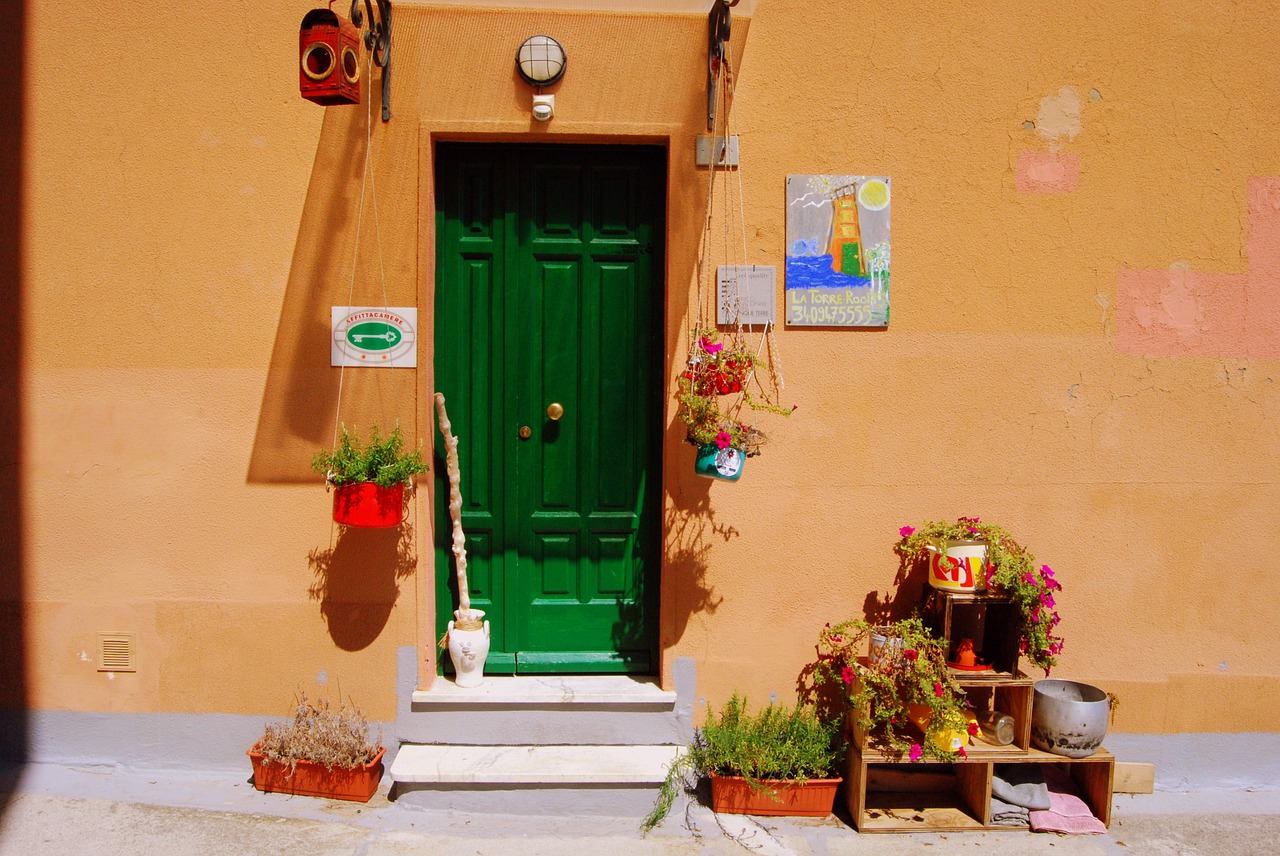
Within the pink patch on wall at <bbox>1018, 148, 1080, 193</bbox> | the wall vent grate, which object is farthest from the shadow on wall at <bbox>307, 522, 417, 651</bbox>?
the pink patch on wall at <bbox>1018, 148, 1080, 193</bbox>

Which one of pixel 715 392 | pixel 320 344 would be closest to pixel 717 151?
pixel 715 392

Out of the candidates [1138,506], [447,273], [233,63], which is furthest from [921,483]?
[233,63]

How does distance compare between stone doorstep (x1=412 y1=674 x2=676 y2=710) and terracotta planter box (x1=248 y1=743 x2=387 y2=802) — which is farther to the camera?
stone doorstep (x1=412 y1=674 x2=676 y2=710)

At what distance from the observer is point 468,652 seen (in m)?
4.00

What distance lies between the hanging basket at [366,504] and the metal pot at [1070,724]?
2.86 metres

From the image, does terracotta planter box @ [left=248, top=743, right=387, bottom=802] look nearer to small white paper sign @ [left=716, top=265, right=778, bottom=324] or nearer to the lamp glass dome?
small white paper sign @ [left=716, top=265, right=778, bottom=324]

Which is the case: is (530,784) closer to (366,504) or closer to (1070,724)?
(366,504)

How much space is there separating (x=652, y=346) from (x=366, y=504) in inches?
57.6

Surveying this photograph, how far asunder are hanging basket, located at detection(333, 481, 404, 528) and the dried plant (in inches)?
36.7

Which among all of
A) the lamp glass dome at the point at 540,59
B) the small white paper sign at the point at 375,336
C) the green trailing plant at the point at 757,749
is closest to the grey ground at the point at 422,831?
the green trailing plant at the point at 757,749

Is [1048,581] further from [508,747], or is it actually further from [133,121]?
[133,121]

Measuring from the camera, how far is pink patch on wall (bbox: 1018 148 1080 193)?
4.04m

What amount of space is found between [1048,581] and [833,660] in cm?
98

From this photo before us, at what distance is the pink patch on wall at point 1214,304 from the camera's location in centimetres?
410
